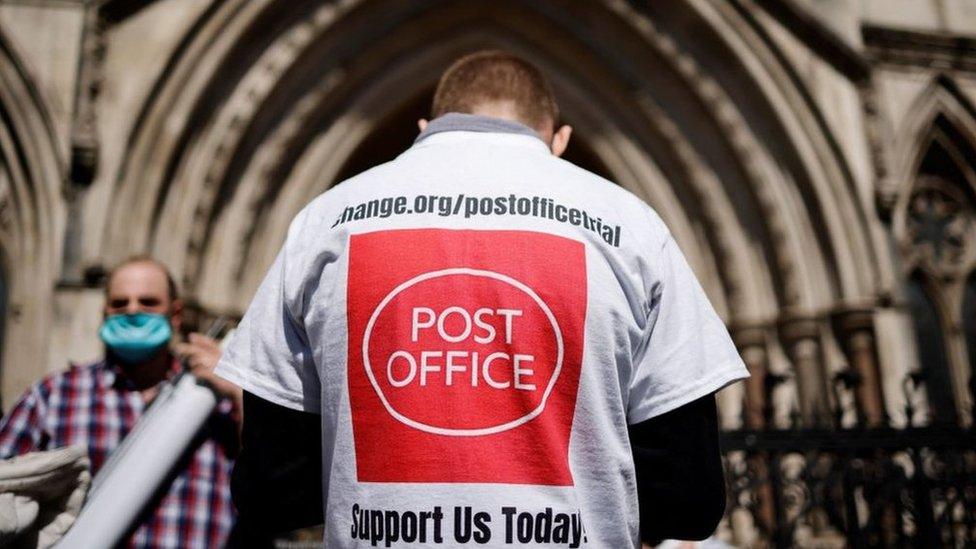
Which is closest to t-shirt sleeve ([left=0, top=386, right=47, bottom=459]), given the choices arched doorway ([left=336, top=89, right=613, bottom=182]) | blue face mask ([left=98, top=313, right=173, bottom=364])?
blue face mask ([left=98, top=313, right=173, bottom=364])

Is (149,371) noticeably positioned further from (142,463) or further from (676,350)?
(676,350)

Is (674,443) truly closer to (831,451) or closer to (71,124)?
(831,451)

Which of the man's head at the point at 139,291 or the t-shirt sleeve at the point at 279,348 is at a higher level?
the man's head at the point at 139,291

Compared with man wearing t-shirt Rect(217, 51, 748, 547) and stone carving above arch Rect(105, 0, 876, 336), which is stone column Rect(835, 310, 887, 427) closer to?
stone carving above arch Rect(105, 0, 876, 336)

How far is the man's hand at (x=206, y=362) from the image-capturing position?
2246 mm

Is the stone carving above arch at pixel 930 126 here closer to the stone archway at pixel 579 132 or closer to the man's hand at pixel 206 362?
the stone archway at pixel 579 132

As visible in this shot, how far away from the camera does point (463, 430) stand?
1.18 meters

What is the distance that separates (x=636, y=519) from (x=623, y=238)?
1.38 feet

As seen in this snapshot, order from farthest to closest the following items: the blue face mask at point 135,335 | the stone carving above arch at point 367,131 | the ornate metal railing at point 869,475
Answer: the stone carving above arch at point 367,131, the ornate metal railing at point 869,475, the blue face mask at point 135,335

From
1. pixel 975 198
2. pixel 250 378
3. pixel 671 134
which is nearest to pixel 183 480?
pixel 250 378

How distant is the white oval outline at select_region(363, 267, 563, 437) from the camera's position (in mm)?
1185

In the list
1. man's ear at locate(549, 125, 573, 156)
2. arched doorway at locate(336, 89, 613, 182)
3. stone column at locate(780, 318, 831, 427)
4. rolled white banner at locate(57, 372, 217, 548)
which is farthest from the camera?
arched doorway at locate(336, 89, 613, 182)

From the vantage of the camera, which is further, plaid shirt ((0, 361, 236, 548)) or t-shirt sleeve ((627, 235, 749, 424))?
plaid shirt ((0, 361, 236, 548))

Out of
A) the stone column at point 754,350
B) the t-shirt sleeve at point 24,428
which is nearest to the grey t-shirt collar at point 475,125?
the t-shirt sleeve at point 24,428
